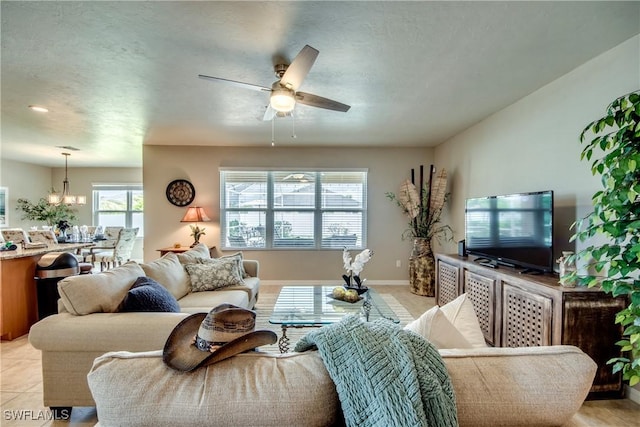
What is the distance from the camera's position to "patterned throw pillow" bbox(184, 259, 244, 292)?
3.07 meters

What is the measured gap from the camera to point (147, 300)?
1.93m

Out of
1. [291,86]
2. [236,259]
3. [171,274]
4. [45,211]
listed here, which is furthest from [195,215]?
[45,211]

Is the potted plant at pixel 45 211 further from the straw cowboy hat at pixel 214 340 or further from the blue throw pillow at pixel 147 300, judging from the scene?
the straw cowboy hat at pixel 214 340

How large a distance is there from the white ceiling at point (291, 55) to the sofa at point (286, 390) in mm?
1817

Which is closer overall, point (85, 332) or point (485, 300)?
point (85, 332)

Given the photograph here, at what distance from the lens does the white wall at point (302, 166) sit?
5.20m

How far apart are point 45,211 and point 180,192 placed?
493 cm

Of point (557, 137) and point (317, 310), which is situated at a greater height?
point (557, 137)

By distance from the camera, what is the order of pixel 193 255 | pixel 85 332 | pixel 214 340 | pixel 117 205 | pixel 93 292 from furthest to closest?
1. pixel 117 205
2. pixel 193 255
3. pixel 93 292
4. pixel 85 332
5. pixel 214 340

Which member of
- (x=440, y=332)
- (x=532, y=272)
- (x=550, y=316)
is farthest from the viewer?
(x=532, y=272)

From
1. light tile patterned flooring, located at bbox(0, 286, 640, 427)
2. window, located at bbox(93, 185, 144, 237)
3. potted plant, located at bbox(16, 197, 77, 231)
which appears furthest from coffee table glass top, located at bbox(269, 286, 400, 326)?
potted plant, located at bbox(16, 197, 77, 231)

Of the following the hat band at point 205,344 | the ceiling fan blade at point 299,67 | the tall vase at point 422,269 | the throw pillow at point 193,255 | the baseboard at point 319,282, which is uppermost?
the ceiling fan blade at point 299,67

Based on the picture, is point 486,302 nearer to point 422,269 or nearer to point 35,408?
point 422,269

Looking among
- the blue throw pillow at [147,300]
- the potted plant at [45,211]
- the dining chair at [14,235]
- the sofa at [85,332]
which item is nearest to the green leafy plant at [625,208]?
the sofa at [85,332]
